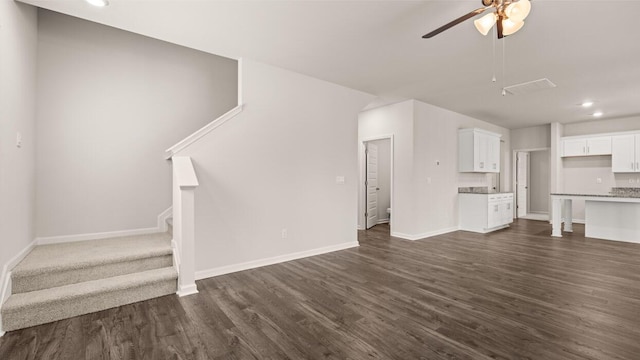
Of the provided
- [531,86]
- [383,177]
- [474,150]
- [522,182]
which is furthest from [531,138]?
[531,86]

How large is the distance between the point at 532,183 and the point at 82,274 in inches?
448

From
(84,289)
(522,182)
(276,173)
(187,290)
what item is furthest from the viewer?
(522,182)

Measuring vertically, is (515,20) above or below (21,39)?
below

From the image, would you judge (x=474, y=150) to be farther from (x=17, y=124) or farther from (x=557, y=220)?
(x=17, y=124)

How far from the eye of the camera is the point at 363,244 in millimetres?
5168

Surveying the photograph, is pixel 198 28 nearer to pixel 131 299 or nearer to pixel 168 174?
pixel 168 174

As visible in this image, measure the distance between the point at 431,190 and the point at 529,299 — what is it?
3325 millimetres

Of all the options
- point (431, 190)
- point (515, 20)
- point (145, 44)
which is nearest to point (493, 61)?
point (515, 20)

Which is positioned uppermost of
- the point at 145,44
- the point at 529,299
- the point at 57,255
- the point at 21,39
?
the point at 145,44

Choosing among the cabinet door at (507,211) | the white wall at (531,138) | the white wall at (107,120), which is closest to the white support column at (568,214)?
the cabinet door at (507,211)

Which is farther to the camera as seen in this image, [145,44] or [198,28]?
[145,44]

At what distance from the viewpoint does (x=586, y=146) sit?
7.27 meters

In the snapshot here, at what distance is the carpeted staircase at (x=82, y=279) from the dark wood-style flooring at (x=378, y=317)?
113mm

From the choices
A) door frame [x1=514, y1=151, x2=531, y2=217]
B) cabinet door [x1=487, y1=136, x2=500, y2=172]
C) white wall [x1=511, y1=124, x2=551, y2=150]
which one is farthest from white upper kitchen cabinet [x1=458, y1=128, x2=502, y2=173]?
door frame [x1=514, y1=151, x2=531, y2=217]
